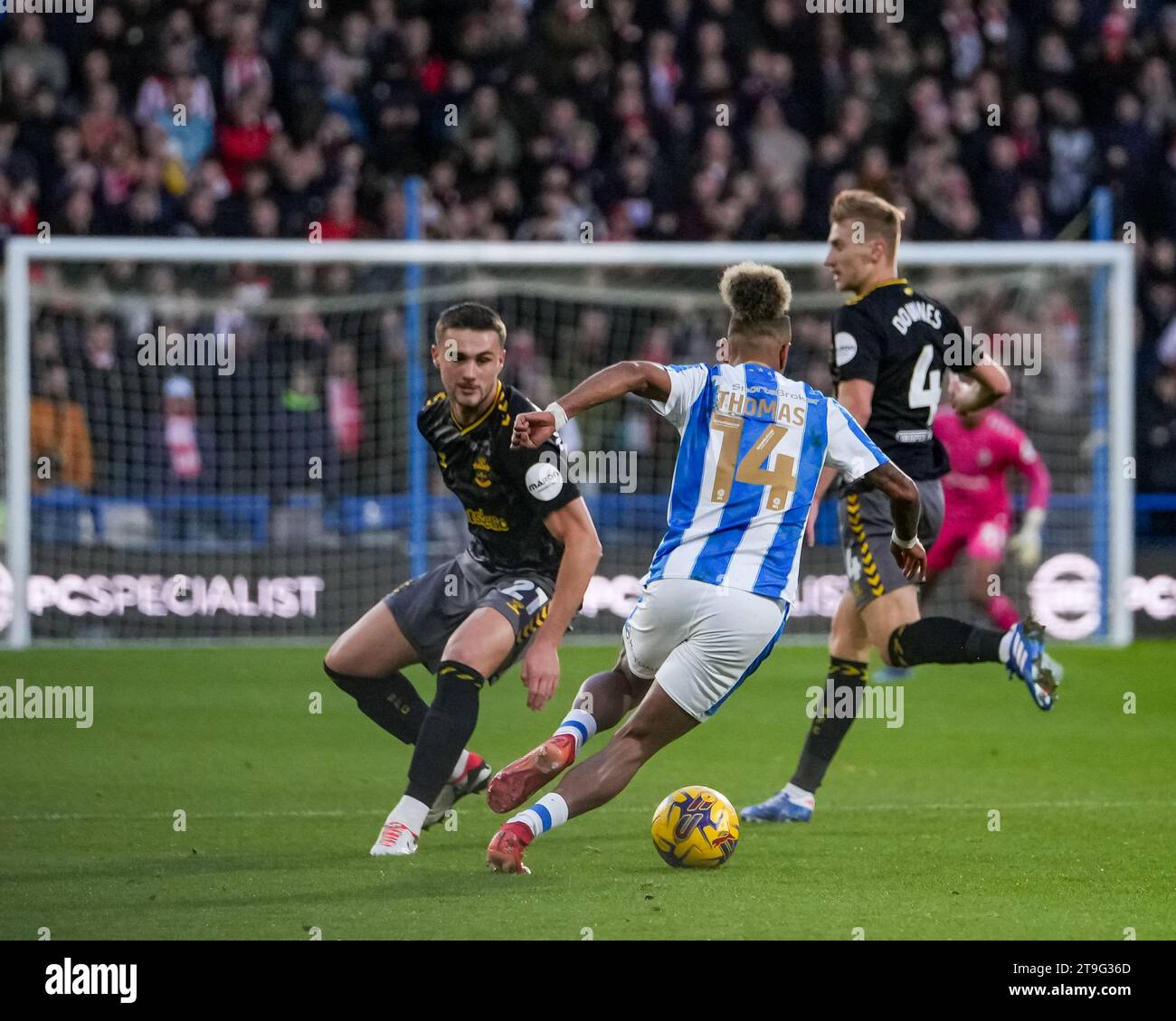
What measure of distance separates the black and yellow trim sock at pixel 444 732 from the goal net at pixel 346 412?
737cm

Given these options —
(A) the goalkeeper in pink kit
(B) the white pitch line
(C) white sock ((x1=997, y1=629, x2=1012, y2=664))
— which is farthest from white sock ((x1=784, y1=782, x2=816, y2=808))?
(A) the goalkeeper in pink kit

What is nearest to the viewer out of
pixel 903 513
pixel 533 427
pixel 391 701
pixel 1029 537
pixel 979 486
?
pixel 533 427

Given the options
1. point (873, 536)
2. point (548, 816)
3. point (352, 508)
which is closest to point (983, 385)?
point (873, 536)

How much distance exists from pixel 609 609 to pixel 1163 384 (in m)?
5.24

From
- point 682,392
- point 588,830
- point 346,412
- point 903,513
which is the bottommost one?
point 588,830

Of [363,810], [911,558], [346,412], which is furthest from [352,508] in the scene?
[911,558]

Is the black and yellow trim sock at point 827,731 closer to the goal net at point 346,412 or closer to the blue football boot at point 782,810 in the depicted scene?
the blue football boot at point 782,810

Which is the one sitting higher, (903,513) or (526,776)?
(903,513)

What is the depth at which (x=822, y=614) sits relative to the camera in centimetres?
1488

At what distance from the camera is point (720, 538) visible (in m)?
5.88

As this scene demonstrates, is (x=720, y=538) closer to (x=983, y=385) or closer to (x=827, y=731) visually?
(x=827, y=731)

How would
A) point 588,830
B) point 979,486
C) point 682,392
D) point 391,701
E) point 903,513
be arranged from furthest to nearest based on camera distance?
1. point 979,486
2. point 588,830
3. point 391,701
4. point 903,513
5. point 682,392

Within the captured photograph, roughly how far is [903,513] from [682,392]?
94 centimetres

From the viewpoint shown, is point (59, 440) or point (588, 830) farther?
point (59, 440)
